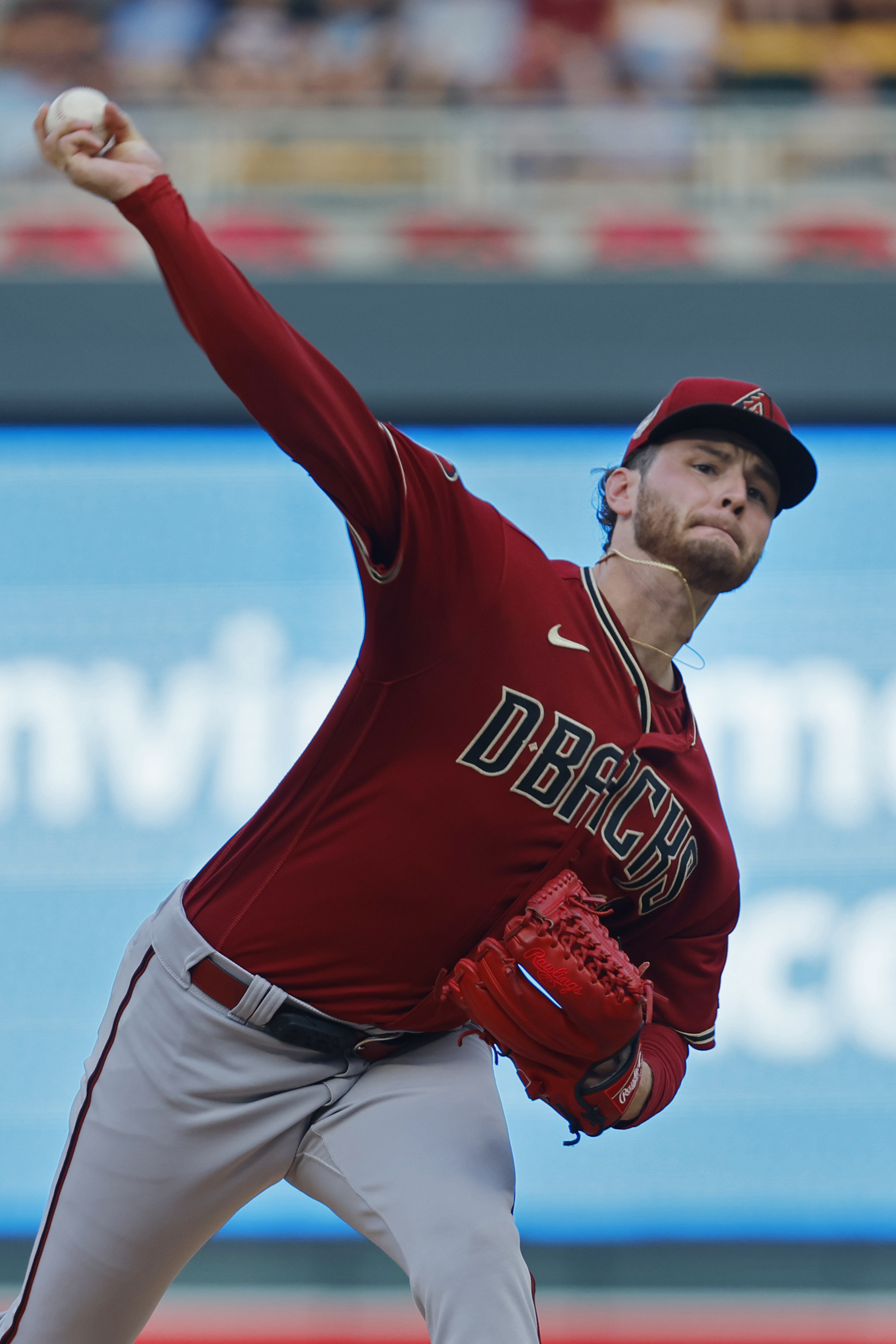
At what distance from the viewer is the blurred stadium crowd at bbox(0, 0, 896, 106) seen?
510 cm

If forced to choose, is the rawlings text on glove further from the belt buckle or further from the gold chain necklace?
the gold chain necklace

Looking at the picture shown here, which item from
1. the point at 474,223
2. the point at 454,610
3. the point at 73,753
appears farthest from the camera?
the point at 474,223

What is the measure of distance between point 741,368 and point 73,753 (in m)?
2.16

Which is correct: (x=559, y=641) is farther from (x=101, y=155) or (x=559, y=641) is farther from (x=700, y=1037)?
(x=101, y=155)

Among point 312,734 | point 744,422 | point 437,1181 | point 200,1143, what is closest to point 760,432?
point 744,422

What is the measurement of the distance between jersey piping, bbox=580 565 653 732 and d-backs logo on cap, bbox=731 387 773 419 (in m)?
0.32

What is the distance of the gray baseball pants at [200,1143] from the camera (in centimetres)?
165

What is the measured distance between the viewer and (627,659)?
1805 millimetres

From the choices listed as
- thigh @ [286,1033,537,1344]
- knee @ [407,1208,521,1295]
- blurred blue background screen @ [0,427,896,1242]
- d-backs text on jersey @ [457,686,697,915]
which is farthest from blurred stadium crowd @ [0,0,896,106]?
knee @ [407,1208,521,1295]

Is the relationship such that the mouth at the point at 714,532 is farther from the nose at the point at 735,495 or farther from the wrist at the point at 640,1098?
the wrist at the point at 640,1098

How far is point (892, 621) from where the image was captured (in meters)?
3.90

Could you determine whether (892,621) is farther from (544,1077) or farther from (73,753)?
(544,1077)

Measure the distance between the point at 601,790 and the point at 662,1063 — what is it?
0.38 m

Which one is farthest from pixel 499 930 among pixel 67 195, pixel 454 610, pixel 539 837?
A: pixel 67 195
